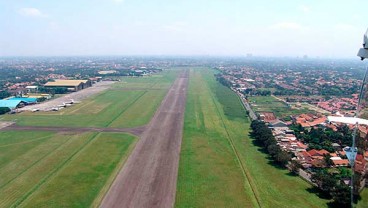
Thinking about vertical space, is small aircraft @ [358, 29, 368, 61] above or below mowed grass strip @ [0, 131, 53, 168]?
above

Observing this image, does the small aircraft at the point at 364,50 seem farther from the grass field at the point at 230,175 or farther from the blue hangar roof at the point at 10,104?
the blue hangar roof at the point at 10,104

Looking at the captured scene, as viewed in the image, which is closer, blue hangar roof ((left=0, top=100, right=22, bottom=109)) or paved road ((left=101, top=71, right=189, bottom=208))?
paved road ((left=101, top=71, right=189, bottom=208))

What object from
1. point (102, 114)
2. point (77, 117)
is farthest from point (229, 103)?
point (77, 117)

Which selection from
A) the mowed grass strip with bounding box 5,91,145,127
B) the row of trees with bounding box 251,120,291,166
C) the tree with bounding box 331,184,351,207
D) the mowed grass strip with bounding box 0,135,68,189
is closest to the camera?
the tree with bounding box 331,184,351,207

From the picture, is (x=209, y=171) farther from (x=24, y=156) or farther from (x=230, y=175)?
(x=24, y=156)

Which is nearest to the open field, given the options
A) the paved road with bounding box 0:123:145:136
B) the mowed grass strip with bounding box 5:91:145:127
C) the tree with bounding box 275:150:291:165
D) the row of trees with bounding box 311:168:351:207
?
the paved road with bounding box 0:123:145:136

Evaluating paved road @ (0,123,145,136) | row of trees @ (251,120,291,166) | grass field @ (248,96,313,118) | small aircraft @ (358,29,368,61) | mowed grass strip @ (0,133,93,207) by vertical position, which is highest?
small aircraft @ (358,29,368,61)

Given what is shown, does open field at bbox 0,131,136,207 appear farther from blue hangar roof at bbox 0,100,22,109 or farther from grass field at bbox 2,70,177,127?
blue hangar roof at bbox 0,100,22,109

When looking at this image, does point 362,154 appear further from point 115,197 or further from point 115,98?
point 115,98
